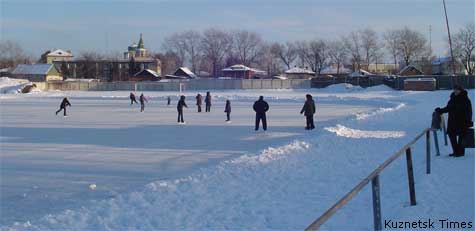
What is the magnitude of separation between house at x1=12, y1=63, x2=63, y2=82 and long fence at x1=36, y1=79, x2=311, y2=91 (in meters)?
28.5

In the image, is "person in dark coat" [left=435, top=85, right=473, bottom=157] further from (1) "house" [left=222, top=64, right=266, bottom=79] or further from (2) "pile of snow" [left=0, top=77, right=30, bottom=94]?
(1) "house" [left=222, top=64, right=266, bottom=79]

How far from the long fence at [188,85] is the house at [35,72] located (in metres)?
28.5

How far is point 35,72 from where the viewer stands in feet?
351

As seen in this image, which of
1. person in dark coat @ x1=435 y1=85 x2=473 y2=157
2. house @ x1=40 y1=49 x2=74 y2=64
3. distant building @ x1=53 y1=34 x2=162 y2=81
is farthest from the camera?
house @ x1=40 y1=49 x2=74 y2=64

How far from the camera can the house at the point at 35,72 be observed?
348ft

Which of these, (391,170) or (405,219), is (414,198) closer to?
(405,219)

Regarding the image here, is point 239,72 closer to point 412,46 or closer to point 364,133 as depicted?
point 412,46

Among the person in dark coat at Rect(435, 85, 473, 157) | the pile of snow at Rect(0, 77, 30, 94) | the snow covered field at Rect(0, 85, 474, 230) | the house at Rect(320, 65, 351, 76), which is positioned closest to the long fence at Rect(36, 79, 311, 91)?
the pile of snow at Rect(0, 77, 30, 94)

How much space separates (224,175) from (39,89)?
72169 millimetres

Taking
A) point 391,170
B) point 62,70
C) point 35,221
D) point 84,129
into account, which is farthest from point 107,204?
point 62,70

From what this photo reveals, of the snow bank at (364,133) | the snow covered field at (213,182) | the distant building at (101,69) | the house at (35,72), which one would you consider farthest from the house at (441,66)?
the snow covered field at (213,182)

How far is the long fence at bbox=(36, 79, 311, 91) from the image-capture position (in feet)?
255

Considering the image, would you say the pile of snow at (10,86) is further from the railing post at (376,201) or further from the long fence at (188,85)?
the railing post at (376,201)

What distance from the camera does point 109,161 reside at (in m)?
11.9
